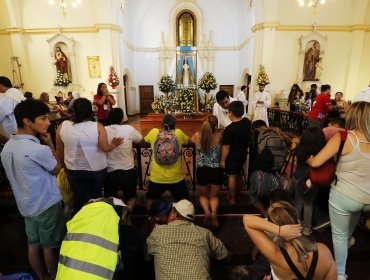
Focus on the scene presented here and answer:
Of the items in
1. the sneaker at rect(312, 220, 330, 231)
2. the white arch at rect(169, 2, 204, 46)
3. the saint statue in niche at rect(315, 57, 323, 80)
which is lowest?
the sneaker at rect(312, 220, 330, 231)

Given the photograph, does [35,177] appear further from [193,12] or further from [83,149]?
[193,12]

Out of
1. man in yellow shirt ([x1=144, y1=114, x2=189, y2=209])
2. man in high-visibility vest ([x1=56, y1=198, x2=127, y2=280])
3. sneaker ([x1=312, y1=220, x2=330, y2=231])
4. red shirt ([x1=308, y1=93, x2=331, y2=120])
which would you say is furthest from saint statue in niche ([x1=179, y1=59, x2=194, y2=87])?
man in high-visibility vest ([x1=56, y1=198, x2=127, y2=280])

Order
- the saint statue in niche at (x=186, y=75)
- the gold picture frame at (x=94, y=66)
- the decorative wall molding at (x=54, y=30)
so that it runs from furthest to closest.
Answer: the saint statue in niche at (x=186, y=75)
the gold picture frame at (x=94, y=66)
the decorative wall molding at (x=54, y=30)

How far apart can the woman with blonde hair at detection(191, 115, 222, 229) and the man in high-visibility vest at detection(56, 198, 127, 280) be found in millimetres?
1367

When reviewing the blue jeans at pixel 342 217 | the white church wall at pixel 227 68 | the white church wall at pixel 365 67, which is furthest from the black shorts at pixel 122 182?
the white church wall at pixel 227 68

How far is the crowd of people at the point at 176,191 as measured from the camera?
4.47ft

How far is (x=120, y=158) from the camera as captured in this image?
2.52 meters

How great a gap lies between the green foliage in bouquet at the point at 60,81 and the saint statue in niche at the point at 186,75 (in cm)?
572

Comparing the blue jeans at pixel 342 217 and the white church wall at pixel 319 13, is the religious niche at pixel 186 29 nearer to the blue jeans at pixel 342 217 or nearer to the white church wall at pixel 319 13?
the white church wall at pixel 319 13

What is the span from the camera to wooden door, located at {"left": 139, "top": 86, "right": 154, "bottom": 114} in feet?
50.6

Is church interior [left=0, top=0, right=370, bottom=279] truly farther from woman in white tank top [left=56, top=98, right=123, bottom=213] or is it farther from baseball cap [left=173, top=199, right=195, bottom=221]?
baseball cap [left=173, top=199, right=195, bottom=221]

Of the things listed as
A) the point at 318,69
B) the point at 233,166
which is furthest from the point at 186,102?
the point at 318,69

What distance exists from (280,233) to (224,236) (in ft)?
4.93

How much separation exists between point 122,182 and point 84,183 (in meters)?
0.40
